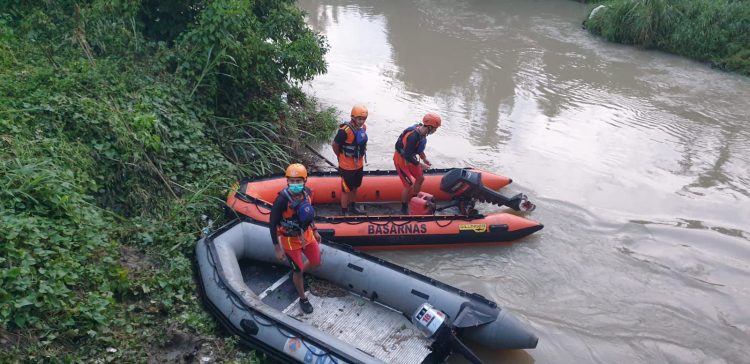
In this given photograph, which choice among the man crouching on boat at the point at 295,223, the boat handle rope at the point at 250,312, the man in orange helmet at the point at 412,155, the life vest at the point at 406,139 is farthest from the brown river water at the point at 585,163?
the man crouching on boat at the point at 295,223

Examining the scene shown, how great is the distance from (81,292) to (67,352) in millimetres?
488

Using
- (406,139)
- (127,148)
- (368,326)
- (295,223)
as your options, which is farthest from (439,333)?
(127,148)

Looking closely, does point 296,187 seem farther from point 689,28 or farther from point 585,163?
point 689,28

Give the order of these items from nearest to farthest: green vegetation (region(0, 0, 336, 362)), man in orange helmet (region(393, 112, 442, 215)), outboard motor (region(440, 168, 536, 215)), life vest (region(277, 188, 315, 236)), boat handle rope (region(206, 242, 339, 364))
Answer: green vegetation (region(0, 0, 336, 362)) → boat handle rope (region(206, 242, 339, 364)) → life vest (region(277, 188, 315, 236)) → man in orange helmet (region(393, 112, 442, 215)) → outboard motor (region(440, 168, 536, 215))

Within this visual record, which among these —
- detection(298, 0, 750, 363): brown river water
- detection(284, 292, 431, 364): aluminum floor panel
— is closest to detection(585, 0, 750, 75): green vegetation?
detection(298, 0, 750, 363): brown river water

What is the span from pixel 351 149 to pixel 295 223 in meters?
1.63

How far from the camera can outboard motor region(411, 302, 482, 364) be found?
4.25 meters

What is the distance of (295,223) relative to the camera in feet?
14.4

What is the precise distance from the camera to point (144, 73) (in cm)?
652

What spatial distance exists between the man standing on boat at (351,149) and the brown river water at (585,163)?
89 centimetres

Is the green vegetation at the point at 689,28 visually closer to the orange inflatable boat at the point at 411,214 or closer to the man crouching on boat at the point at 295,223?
the orange inflatable boat at the point at 411,214

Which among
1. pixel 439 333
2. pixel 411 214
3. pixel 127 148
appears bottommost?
pixel 411 214

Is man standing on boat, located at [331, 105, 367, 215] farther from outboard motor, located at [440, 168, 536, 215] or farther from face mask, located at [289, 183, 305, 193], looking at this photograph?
face mask, located at [289, 183, 305, 193]

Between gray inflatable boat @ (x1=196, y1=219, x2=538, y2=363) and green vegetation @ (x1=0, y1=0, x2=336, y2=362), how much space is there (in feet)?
0.78
